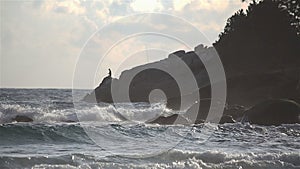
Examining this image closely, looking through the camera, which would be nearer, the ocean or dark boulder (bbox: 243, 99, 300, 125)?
the ocean

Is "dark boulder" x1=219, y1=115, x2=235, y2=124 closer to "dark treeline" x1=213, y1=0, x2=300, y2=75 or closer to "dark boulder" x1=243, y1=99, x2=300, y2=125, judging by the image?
"dark boulder" x1=243, y1=99, x2=300, y2=125

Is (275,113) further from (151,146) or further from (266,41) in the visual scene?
(266,41)

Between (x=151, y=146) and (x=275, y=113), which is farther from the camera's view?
(x=275, y=113)

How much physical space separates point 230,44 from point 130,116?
61.1 feet

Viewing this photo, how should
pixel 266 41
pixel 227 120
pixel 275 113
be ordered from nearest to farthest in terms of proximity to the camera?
pixel 275 113
pixel 227 120
pixel 266 41

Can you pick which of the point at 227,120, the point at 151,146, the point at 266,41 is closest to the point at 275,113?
the point at 227,120

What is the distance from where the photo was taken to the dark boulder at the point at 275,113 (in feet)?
94.5

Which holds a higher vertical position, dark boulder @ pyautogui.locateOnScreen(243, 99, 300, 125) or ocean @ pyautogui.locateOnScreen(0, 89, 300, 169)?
dark boulder @ pyautogui.locateOnScreen(243, 99, 300, 125)

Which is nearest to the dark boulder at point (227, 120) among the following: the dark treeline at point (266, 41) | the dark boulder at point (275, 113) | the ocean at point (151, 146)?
the dark boulder at point (275, 113)

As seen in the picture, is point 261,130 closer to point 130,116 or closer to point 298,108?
point 298,108

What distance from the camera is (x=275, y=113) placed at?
2919 cm

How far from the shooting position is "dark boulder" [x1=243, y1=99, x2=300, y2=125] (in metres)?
28.8

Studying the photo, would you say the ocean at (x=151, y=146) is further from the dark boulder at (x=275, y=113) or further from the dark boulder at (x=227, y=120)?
the dark boulder at (x=227, y=120)

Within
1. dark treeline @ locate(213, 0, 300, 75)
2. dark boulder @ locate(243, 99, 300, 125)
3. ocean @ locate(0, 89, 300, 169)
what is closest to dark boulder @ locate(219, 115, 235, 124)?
dark boulder @ locate(243, 99, 300, 125)
